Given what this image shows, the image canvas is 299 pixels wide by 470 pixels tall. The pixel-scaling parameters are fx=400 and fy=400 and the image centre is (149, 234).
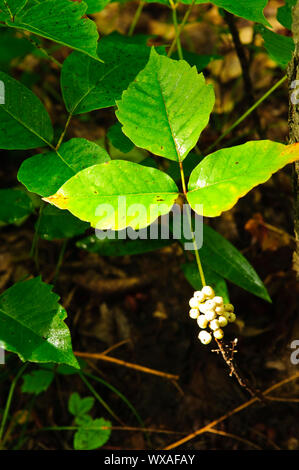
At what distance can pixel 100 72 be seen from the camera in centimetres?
93

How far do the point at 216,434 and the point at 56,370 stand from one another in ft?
1.84

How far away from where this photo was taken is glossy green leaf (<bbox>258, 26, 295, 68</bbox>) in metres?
0.94

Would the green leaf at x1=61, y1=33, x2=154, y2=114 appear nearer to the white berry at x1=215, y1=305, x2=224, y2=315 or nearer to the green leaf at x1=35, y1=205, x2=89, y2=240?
the green leaf at x1=35, y1=205, x2=89, y2=240

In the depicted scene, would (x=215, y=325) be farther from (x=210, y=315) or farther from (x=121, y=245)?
(x=121, y=245)

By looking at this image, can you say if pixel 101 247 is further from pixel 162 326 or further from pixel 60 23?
pixel 60 23

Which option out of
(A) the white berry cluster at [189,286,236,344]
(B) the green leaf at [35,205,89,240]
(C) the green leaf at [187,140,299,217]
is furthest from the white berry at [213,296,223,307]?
(B) the green leaf at [35,205,89,240]

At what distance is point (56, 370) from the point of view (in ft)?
4.42

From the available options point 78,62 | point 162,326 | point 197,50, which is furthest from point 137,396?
point 197,50

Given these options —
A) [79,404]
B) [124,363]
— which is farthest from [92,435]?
[124,363]

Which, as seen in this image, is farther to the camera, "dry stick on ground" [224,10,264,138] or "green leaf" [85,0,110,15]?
"dry stick on ground" [224,10,264,138]

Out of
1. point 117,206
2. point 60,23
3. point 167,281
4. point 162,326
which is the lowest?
point 162,326

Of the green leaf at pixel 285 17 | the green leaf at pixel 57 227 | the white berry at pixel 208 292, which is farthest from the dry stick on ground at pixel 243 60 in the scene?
the white berry at pixel 208 292

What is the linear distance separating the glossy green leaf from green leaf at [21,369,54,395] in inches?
45.1

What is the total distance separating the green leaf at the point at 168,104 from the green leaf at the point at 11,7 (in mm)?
241
